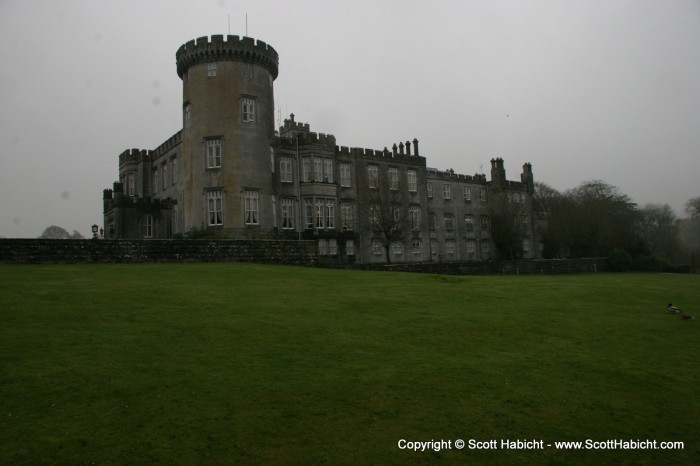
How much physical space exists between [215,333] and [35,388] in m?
4.06

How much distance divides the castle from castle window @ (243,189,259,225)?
0.24 ft

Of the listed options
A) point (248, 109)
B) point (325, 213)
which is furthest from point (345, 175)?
point (248, 109)

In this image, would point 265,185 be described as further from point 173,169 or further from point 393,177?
point 393,177

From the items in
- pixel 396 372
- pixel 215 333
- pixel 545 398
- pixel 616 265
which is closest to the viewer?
pixel 545 398

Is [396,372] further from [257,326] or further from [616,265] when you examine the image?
[616,265]

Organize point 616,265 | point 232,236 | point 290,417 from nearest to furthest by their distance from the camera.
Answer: point 290,417, point 232,236, point 616,265

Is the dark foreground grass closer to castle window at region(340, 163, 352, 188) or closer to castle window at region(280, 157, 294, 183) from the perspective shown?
castle window at region(280, 157, 294, 183)

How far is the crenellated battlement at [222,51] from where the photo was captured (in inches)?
1490

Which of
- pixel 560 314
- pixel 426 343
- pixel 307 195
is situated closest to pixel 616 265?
pixel 307 195

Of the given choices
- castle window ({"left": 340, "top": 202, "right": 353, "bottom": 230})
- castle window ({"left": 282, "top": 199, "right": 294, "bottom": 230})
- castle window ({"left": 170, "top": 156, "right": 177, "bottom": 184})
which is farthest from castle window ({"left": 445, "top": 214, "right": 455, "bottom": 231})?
castle window ({"left": 170, "top": 156, "right": 177, "bottom": 184})

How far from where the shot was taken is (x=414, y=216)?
183 feet

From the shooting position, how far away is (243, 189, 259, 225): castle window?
38000 millimetres

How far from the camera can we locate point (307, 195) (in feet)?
147

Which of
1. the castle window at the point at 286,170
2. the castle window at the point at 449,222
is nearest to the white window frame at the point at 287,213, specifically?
the castle window at the point at 286,170
